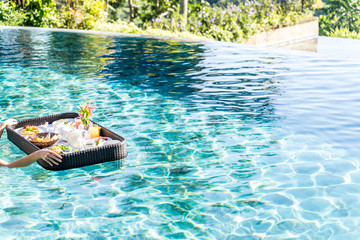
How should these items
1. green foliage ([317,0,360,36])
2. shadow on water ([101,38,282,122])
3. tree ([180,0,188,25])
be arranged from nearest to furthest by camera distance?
shadow on water ([101,38,282,122]), tree ([180,0,188,25]), green foliage ([317,0,360,36])

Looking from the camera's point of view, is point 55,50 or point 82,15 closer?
point 55,50

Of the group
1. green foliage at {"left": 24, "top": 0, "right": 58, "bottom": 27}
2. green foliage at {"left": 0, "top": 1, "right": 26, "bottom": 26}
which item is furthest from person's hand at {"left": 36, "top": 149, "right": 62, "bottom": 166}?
green foliage at {"left": 0, "top": 1, "right": 26, "bottom": 26}

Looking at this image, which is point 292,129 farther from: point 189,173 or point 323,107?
point 189,173

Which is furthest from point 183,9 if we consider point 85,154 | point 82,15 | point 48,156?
point 48,156

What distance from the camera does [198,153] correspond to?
6621 mm

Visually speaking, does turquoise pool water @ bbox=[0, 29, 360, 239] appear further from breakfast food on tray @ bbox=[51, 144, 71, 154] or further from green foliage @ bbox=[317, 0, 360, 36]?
green foliage @ bbox=[317, 0, 360, 36]

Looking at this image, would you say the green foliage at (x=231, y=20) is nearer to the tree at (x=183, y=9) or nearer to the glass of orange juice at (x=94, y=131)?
the tree at (x=183, y=9)

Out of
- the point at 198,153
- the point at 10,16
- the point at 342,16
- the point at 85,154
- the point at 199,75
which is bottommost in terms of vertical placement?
the point at 198,153

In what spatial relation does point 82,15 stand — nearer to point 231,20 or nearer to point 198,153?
point 231,20

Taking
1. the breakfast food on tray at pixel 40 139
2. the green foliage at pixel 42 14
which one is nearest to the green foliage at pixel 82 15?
the green foliage at pixel 42 14

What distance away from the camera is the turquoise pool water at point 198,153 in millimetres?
4832

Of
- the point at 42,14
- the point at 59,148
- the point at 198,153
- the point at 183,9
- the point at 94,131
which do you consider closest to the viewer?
the point at 59,148

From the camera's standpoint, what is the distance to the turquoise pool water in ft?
15.9

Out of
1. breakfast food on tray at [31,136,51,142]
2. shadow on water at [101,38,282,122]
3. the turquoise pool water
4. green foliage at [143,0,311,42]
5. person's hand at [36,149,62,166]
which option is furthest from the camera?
green foliage at [143,0,311,42]
